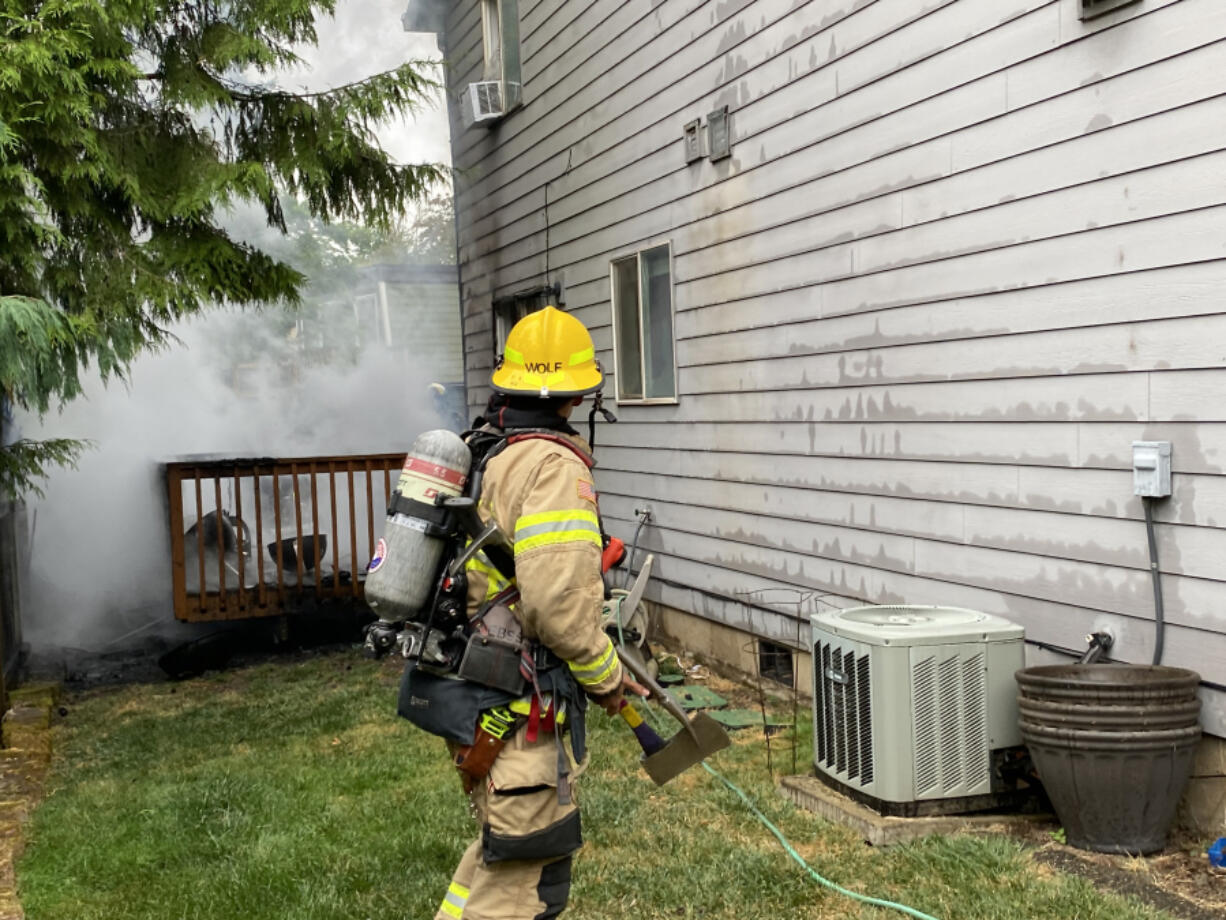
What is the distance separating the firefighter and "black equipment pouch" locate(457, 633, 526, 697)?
6cm

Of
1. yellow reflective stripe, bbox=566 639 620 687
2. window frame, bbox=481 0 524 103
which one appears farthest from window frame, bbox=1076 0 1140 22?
window frame, bbox=481 0 524 103

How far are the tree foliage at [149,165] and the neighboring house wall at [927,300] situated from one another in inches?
76.2

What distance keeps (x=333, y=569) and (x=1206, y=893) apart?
287 inches

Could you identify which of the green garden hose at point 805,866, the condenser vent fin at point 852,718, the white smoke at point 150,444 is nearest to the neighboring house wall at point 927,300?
the condenser vent fin at point 852,718

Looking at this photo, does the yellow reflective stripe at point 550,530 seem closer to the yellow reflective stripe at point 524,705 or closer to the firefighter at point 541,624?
the firefighter at point 541,624

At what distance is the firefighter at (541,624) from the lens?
2980 millimetres

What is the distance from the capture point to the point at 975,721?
4.57 metres

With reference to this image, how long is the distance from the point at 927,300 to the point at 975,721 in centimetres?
199

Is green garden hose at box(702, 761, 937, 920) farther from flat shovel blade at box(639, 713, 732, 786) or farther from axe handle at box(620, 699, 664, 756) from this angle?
axe handle at box(620, 699, 664, 756)

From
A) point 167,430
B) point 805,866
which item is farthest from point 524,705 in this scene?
point 167,430

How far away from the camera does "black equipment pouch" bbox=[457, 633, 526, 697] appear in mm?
3111

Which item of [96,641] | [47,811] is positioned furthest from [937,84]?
[96,641]

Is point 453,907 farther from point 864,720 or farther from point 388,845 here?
point 864,720

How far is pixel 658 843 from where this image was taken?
15.3ft
